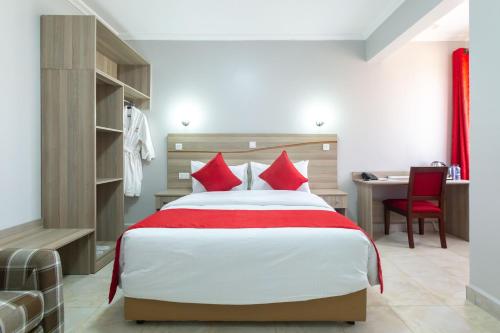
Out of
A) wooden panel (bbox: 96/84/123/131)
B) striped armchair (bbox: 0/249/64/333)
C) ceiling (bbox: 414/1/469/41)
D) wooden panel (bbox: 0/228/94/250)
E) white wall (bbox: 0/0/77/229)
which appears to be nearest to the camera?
striped armchair (bbox: 0/249/64/333)

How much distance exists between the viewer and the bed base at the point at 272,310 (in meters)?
2.04

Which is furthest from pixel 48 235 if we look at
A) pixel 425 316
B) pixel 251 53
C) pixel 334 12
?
pixel 334 12

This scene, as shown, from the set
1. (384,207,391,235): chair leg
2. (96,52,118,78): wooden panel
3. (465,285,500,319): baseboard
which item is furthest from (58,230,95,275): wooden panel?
(384,207,391,235): chair leg

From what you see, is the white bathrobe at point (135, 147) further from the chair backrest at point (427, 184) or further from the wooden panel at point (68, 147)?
the chair backrest at point (427, 184)

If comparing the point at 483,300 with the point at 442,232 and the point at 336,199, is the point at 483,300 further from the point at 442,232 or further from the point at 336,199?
the point at 336,199

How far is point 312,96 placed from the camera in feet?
15.2

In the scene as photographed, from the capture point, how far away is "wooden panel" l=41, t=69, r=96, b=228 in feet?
9.73

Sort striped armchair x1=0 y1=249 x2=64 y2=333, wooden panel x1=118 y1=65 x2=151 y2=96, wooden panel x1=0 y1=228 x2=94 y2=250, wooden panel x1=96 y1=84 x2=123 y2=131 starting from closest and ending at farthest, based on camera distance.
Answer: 1. striped armchair x1=0 y1=249 x2=64 y2=333
2. wooden panel x1=0 y1=228 x2=94 y2=250
3. wooden panel x1=96 y1=84 x2=123 y2=131
4. wooden panel x1=118 y1=65 x2=151 y2=96

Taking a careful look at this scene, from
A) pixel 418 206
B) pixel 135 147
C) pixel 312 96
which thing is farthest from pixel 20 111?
pixel 418 206

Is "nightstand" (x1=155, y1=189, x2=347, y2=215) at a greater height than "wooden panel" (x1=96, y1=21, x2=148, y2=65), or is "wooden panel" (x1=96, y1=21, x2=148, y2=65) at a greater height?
"wooden panel" (x1=96, y1=21, x2=148, y2=65)

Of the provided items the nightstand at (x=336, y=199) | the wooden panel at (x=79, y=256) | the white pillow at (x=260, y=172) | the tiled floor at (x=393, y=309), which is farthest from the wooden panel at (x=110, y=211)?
the nightstand at (x=336, y=199)

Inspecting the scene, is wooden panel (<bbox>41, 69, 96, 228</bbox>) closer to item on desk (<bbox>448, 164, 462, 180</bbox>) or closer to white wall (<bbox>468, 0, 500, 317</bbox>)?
white wall (<bbox>468, 0, 500, 317</bbox>)

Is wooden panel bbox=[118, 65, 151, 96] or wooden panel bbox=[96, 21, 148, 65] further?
wooden panel bbox=[118, 65, 151, 96]

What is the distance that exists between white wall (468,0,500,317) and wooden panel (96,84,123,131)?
337cm
